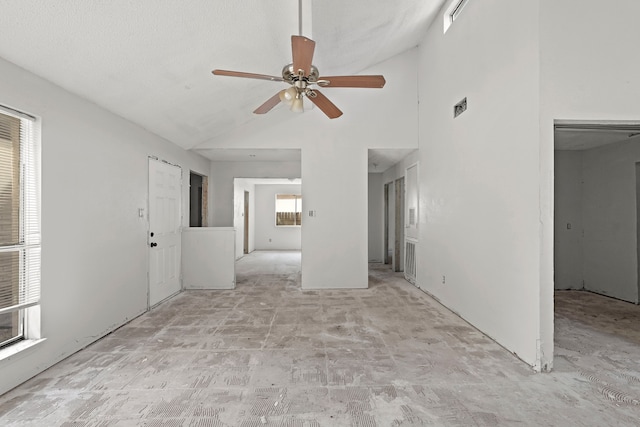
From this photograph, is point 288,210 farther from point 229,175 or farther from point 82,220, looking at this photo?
point 82,220

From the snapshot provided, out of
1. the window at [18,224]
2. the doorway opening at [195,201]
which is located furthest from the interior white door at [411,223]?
the window at [18,224]

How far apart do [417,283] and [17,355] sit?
190 inches

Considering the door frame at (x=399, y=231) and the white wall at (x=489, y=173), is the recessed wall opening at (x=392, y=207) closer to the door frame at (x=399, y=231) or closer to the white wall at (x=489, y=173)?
the door frame at (x=399, y=231)

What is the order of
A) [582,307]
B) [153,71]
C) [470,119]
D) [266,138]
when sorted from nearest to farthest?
1. [153,71]
2. [470,119]
3. [582,307]
4. [266,138]

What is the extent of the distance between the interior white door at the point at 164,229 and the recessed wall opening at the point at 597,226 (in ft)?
16.6

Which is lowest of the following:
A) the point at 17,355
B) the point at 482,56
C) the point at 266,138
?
the point at 17,355

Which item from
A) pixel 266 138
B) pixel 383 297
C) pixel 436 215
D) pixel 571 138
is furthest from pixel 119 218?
pixel 571 138

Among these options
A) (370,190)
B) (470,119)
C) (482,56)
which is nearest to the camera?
(482,56)

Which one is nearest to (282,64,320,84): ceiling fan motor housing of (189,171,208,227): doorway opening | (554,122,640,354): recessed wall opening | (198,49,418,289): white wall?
(198,49,418,289): white wall

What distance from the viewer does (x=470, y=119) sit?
3.53 m

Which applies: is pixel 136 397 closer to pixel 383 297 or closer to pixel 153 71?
pixel 153 71

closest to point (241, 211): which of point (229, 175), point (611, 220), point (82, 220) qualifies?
point (229, 175)

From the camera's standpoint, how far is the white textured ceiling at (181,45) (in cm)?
208

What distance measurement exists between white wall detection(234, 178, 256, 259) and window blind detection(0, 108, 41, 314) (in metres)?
4.43
